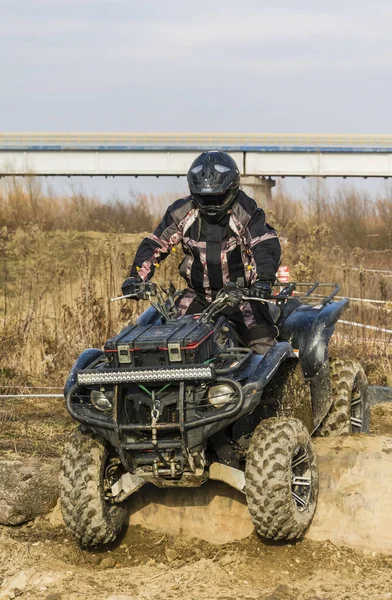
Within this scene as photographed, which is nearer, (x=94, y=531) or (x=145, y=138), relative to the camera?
(x=94, y=531)

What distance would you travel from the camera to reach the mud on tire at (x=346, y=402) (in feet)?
24.6

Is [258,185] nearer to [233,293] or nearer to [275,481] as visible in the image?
[233,293]

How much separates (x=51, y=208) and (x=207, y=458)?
82.2ft

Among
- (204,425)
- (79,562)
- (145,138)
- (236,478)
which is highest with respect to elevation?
(145,138)

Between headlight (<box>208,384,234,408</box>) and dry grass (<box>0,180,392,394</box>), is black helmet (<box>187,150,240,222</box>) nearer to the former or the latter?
headlight (<box>208,384,234,408</box>)

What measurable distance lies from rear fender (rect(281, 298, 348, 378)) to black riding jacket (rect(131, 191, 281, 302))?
77 cm

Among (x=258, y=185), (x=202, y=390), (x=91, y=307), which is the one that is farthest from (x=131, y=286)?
(x=258, y=185)

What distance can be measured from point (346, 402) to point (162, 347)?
258 centimetres

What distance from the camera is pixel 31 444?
7.82 meters

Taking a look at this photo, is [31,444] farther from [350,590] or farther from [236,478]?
[350,590]

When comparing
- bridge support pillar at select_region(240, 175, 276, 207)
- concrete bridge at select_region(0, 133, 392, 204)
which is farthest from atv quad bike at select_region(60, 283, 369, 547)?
concrete bridge at select_region(0, 133, 392, 204)

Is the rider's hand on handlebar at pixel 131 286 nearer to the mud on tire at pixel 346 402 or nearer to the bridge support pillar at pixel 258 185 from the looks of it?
the mud on tire at pixel 346 402

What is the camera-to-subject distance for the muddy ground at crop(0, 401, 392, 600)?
5223mm

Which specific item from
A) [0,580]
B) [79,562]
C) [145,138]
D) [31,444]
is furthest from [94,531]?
[145,138]
